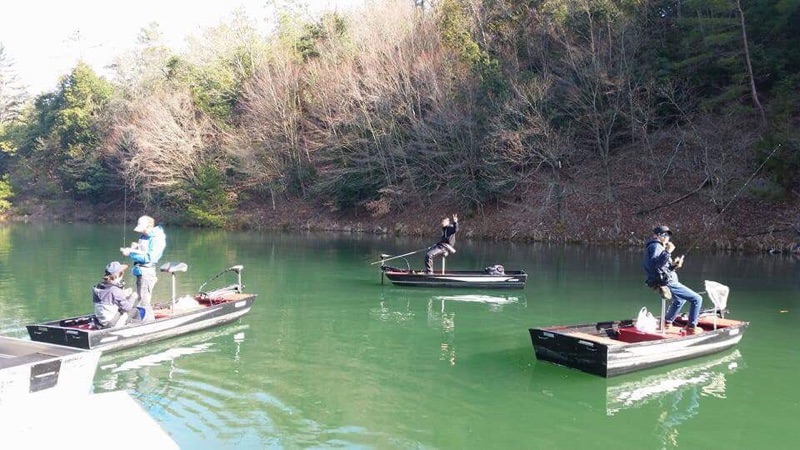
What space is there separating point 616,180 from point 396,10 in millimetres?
18160

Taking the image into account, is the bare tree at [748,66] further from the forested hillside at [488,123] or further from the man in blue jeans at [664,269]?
the man in blue jeans at [664,269]

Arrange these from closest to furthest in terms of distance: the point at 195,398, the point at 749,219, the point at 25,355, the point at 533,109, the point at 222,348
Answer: the point at 25,355
the point at 195,398
the point at 222,348
the point at 749,219
the point at 533,109

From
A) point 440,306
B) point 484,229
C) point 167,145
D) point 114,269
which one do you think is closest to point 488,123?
point 484,229

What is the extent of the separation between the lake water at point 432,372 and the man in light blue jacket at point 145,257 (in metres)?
0.91

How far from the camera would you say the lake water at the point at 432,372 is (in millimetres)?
8211

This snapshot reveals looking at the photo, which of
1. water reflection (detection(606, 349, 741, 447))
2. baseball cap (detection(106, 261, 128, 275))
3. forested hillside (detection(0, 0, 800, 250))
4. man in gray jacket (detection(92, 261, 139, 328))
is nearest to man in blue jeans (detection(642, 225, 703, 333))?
water reflection (detection(606, 349, 741, 447))

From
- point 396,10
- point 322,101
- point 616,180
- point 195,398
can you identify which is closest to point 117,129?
point 322,101

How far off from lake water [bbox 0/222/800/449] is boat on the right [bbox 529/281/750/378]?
208mm

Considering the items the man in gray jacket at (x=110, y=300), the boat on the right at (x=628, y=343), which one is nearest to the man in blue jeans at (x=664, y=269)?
the boat on the right at (x=628, y=343)

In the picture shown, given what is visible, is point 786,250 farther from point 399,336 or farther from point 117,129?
point 117,129

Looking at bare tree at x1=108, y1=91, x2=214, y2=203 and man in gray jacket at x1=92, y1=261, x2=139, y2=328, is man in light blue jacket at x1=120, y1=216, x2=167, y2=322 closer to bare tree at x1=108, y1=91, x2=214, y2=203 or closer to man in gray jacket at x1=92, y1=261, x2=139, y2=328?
man in gray jacket at x1=92, y1=261, x2=139, y2=328

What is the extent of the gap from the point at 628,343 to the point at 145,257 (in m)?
8.40

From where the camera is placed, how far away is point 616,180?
34.4 meters

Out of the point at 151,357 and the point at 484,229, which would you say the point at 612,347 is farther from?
the point at 484,229
